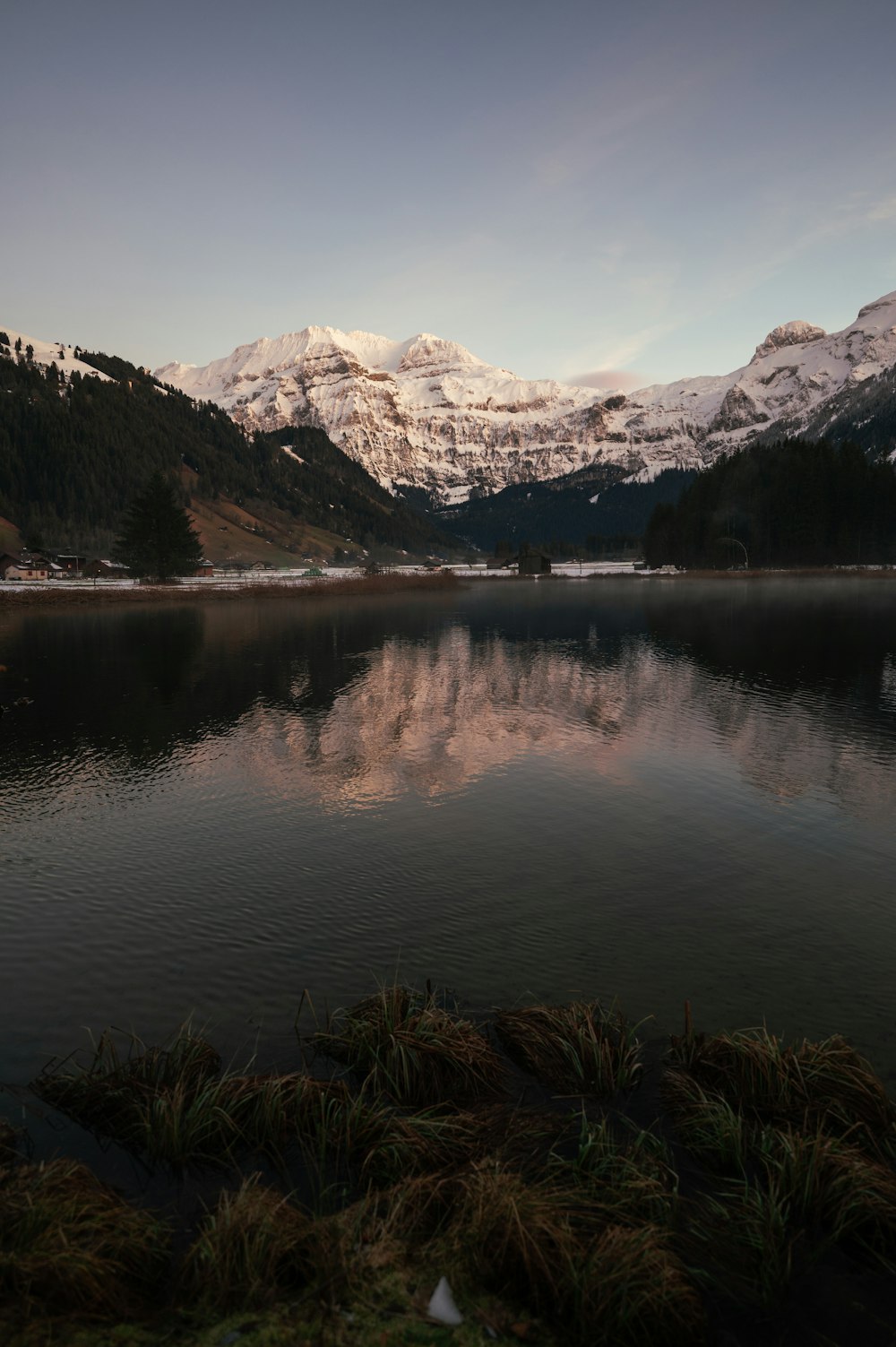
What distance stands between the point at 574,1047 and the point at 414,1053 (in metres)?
2.43

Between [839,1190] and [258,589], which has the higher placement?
[258,589]

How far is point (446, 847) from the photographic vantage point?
67.9 ft

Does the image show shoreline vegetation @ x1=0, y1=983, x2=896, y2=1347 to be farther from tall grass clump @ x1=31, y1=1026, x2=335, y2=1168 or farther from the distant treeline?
the distant treeline

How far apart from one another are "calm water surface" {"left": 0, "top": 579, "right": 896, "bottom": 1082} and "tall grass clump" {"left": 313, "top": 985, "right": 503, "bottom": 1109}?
1606 millimetres

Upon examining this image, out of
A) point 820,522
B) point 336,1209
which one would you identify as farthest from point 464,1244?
point 820,522

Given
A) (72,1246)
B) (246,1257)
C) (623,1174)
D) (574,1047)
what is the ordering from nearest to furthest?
1. (72,1246)
2. (246,1257)
3. (623,1174)
4. (574,1047)

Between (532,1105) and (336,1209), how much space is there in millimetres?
3024

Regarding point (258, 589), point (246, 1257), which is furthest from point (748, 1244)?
point (258, 589)

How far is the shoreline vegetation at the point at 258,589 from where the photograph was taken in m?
121

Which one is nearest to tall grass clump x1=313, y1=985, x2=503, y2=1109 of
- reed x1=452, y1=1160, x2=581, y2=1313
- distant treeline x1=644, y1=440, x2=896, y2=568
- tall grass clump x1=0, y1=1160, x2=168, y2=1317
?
reed x1=452, y1=1160, x2=581, y2=1313

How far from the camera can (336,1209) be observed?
8148 mm

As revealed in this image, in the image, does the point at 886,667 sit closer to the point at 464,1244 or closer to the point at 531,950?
the point at 531,950

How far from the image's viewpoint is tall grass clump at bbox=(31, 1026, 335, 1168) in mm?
9055

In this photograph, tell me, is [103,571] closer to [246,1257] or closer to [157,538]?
[157,538]
